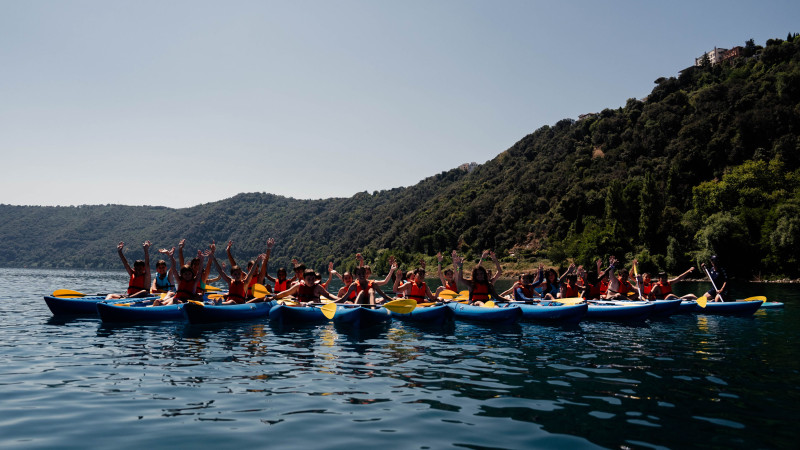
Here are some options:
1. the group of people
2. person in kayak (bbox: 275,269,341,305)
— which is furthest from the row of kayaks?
person in kayak (bbox: 275,269,341,305)

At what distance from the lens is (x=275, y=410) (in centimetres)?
648

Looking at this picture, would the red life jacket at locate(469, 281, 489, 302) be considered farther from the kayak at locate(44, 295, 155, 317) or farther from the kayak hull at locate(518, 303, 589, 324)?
the kayak at locate(44, 295, 155, 317)

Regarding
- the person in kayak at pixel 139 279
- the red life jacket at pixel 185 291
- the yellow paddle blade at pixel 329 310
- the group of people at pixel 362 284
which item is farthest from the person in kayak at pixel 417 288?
the person in kayak at pixel 139 279

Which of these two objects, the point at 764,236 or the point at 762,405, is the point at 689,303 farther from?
the point at 764,236

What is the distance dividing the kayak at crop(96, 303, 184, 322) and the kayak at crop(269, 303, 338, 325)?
9.55 ft

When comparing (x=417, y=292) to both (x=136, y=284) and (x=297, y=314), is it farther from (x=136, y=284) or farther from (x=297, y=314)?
(x=136, y=284)

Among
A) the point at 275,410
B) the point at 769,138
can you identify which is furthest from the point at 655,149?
the point at 275,410

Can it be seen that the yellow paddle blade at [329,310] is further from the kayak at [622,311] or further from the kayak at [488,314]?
Result: the kayak at [622,311]

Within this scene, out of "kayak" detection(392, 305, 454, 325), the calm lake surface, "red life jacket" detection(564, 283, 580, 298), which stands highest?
"red life jacket" detection(564, 283, 580, 298)

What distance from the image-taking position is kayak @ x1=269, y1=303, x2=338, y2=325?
50.1ft

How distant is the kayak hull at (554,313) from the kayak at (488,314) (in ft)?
1.06

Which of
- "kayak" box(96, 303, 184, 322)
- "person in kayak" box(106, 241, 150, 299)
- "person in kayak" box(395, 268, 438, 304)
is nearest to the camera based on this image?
"kayak" box(96, 303, 184, 322)

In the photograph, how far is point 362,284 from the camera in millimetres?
15930

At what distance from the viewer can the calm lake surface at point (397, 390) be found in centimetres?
554
